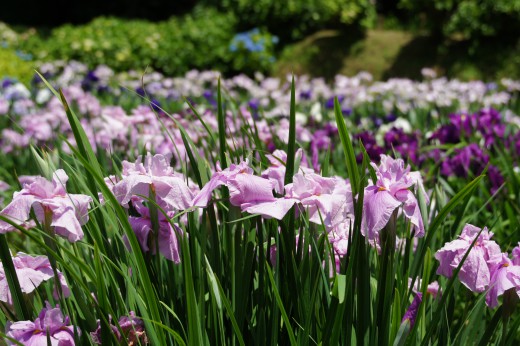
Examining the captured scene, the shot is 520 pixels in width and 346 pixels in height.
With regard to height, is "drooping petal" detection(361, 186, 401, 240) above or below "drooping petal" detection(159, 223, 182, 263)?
above

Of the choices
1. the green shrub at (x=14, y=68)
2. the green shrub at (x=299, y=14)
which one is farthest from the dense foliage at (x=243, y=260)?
the green shrub at (x=299, y=14)

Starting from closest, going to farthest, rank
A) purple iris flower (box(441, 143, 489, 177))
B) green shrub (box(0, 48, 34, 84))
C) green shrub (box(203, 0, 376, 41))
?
purple iris flower (box(441, 143, 489, 177)) → green shrub (box(0, 48, 34, 84)) → green shrub (box(203, 0, 376, 41))

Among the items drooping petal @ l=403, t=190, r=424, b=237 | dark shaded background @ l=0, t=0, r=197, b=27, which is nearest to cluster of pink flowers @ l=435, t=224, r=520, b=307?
drooping petal @ l=403, t=190, r=424, b=237

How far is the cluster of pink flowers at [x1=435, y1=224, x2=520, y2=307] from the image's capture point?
1.17m

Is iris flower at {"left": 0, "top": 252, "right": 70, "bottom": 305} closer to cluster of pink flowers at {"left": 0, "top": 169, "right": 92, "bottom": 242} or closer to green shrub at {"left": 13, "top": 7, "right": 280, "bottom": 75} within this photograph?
cluster of pink flowers at {"left": 0, "top": 169, "right": 92, "bottom": 242}

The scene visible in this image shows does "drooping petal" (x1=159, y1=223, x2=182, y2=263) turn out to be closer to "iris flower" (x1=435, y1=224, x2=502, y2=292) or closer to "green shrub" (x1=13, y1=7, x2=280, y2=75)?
"iris flower" (x1=435, y1=224, x2=502, y2=292)

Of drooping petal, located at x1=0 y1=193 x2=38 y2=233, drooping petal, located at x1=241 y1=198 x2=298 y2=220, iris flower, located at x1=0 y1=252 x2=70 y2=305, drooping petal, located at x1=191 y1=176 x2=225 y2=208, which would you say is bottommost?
iris flower, located at x1=0 y1=252 x2=70 y2=305

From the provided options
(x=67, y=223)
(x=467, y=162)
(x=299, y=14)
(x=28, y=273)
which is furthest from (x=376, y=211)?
(x=299, y=14)

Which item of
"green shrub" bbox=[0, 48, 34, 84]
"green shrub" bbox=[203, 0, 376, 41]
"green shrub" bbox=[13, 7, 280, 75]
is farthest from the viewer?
"green shrub" bbox=[203, 0, 376, 41]

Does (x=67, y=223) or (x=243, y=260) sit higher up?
(x=67, y=223)

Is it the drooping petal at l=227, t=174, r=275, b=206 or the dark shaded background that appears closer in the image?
the drooping petal at l=227, t=174, r=275, b=206

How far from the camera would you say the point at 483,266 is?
1189 mm

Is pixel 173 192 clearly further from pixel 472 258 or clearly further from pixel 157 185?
pixel 472 258

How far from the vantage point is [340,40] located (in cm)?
1009
